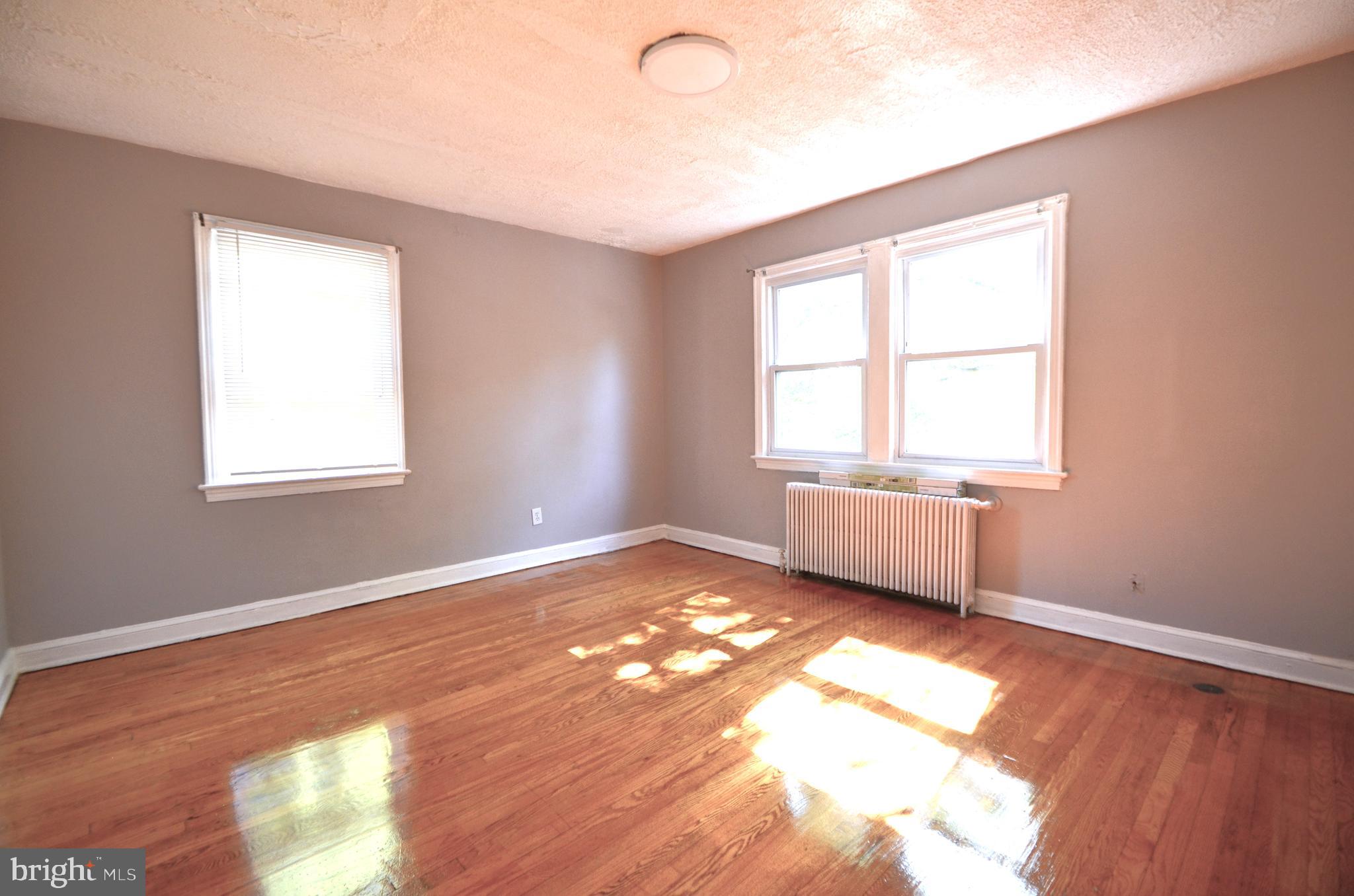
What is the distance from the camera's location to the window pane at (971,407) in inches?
132

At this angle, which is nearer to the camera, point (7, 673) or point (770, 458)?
point (7, 673)

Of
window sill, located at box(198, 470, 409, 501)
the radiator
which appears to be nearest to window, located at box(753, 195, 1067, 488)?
the radiator

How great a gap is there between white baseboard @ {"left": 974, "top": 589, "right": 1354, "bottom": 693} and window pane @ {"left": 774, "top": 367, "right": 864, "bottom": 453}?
4.61ft

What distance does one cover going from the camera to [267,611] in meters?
3.47

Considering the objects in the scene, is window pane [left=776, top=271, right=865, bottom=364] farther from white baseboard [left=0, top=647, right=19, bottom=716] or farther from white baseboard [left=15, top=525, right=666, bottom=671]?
white baseboard [left=0, top=647, right=19, bottom=716]

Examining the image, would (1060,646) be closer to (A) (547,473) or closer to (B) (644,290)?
(A) (547,473)

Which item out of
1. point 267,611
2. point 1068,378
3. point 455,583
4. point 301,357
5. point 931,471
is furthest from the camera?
point 455,583

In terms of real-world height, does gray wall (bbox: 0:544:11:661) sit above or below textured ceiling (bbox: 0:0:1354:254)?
below

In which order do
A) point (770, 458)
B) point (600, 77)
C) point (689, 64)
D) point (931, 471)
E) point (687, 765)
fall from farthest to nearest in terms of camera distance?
point (770, 458), point (931, 471), point (600, 77), point (689, 64), point (687, 765)

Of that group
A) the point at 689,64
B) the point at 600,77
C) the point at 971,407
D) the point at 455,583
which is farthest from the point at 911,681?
the point at 455,583

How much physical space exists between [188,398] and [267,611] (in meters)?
1.33

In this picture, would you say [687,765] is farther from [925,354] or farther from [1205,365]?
[1205,365]

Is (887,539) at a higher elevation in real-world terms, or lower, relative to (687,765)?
higher

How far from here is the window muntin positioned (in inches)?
163
